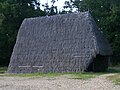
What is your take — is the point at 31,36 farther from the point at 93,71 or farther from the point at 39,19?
the point at 93,71

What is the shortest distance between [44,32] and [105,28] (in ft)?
49.4

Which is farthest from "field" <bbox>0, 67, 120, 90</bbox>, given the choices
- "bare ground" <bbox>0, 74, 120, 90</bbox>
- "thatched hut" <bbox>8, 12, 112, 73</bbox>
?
"thatched hut" <bbox>8, 12, 112, 73</bbox>

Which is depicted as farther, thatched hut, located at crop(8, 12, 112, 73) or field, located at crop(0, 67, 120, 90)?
thatched hut, located at crop(8, 12, 112, 73)

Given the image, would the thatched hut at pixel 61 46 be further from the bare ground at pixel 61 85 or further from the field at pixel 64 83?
the bare ground at pixel 61 85

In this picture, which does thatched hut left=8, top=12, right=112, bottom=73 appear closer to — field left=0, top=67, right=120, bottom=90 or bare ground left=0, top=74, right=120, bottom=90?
field left=0, top=67, right=120, bottom=90

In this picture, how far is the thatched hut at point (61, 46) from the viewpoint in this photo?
2945 cm

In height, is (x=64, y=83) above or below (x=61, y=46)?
below

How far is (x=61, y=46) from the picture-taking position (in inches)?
1220

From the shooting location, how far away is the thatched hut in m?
29.5

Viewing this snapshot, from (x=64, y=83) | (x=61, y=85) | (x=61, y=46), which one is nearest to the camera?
(x=61, y=85)

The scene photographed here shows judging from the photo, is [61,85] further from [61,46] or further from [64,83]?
[61,46]

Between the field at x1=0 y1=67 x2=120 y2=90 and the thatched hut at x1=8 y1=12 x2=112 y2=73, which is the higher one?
the thatched hut at x1=8 y1=12 x2=112 y2=73

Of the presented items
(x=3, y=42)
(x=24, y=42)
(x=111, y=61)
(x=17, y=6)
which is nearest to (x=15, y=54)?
(x=24, y=42)

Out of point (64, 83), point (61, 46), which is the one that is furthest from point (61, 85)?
point (61, 46)
